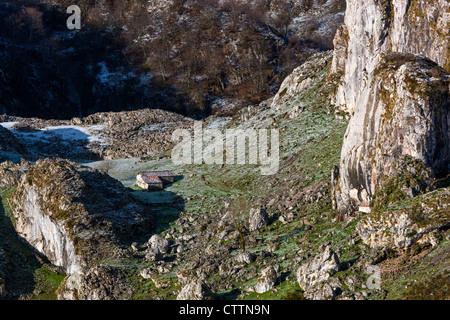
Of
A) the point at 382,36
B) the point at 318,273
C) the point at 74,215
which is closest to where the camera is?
the point at 318,273

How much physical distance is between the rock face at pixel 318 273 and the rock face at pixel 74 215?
698 inches

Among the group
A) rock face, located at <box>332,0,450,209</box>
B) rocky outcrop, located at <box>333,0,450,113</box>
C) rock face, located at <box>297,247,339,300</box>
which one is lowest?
rock face, located at <box>297,247,339,300</box>

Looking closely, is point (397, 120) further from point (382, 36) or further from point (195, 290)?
point (382, 36)

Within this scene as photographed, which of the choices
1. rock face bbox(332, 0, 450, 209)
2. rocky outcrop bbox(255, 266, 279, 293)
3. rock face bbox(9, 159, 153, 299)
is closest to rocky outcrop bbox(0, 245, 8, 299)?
rock face bbox(9, 159, 153, 299)

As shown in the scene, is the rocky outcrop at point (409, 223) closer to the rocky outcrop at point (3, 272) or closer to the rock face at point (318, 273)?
the rock face at point (318, 273)

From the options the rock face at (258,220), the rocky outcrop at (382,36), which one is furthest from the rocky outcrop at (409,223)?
the rock face at (258,220)

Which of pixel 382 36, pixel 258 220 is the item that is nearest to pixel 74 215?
pixel 258 220

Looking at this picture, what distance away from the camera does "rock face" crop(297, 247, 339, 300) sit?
1146 inches

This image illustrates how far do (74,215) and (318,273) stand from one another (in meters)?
25.5

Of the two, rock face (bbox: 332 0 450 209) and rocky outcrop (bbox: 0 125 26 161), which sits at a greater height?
rock face (bbox: 332 0 450 209)

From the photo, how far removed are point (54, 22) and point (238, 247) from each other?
155236mm

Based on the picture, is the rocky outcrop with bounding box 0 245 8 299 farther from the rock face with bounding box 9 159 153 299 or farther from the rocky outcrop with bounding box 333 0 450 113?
the rocky outcrop with bounding box 333 0 450 113

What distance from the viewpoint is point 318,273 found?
30.7 metres

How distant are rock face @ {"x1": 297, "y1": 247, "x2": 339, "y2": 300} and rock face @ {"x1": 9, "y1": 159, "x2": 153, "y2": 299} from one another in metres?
17.7
